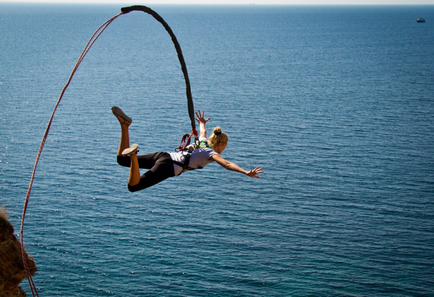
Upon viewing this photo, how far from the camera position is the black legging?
12.6m

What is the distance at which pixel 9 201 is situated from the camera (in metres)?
61.0

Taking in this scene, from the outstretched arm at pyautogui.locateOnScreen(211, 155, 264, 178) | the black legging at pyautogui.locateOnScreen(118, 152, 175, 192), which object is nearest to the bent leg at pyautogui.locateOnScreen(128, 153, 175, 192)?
the black legging at pyautogui.locateOnScreen(118, 152, 175, 192)

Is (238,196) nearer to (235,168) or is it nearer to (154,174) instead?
(154,174)

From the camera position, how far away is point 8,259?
22.0 m

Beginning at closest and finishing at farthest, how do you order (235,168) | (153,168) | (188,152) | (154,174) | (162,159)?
(235,168) → (154,174) → (153,168) → (162,159) → (188,152)

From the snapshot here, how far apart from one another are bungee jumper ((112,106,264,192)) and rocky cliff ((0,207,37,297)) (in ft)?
36.5

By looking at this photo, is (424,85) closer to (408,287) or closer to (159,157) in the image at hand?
(408,287)

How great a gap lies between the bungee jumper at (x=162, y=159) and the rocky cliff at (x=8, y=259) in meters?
11.1

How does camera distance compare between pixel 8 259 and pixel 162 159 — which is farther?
pixel 8 259

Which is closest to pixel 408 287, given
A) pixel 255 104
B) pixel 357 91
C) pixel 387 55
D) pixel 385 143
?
pixel 385 143

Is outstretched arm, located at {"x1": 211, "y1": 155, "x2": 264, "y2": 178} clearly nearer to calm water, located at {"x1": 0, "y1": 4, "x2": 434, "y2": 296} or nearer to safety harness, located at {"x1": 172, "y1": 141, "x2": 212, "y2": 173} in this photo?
safety harness, located at {"x1": 172, "y1": 141, "x2": 212, "y2": 173}

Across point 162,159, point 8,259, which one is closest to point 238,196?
point 8,259

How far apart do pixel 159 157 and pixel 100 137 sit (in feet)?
233

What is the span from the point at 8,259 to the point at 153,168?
494 inches
